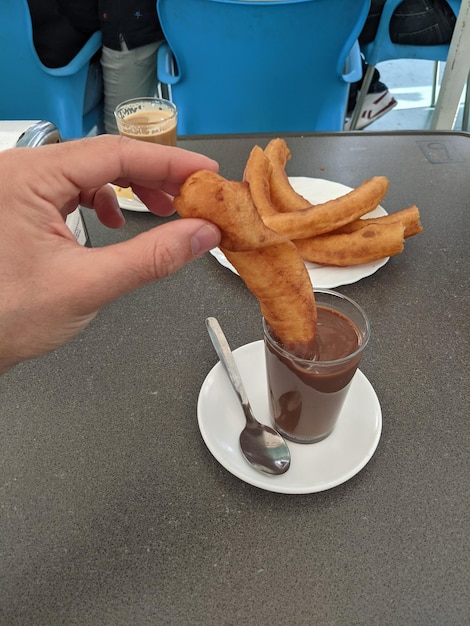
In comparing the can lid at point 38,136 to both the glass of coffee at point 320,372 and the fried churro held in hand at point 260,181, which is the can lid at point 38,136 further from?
the glass of coffee at point 320,372

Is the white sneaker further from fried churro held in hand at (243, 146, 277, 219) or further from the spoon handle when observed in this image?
the spoon handle

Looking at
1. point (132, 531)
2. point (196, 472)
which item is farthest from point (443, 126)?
point (132, 531)

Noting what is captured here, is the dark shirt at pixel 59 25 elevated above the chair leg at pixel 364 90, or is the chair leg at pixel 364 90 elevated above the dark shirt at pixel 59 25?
the dark shirt at pixel 59 25

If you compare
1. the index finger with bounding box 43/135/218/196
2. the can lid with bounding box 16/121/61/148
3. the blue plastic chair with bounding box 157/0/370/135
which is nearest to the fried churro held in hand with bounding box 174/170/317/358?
the index finger with bounding box 43/135/218/196

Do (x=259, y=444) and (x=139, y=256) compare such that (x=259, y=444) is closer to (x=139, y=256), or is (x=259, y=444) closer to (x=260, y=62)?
(x=139, y=256)

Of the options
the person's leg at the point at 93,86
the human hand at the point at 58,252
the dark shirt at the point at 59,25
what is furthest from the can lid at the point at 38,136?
the person's leg at the point at 93,86

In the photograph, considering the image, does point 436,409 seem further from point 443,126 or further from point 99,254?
point 443,126
